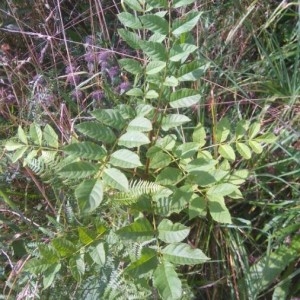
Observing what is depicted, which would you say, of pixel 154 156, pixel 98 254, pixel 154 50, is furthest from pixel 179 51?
pixel 98 254

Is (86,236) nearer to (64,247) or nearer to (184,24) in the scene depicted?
(64,247)

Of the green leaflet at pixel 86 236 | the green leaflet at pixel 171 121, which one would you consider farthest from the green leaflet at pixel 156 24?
the green leaflet at pixel 86 236

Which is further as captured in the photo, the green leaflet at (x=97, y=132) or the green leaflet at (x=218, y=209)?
the green leaflet at (x=218, y=209)

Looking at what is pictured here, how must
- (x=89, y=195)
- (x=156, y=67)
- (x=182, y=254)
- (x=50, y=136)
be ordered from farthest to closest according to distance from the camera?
1. (x=50, y=136)
2. (x=156, y=67)
3. (x=182, y=254)
4. (x=89, y=195)

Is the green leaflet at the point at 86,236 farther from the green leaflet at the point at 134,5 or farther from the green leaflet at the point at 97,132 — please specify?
the green leaflet at the point at 134,5

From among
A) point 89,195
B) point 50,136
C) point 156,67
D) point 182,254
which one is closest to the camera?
point 89,195

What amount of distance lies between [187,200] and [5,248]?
0.60m

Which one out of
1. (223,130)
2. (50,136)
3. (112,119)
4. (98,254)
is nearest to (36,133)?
(50,136)

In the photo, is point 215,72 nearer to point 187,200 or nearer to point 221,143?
point 221,143

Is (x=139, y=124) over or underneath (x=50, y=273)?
over

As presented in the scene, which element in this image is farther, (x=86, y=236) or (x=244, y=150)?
(x=244, y=150)

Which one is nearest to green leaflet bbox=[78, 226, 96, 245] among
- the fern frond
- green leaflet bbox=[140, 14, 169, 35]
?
the fern frond

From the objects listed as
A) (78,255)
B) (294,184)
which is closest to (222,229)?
(294,184)

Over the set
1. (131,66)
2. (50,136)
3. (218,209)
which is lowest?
(218,209)
